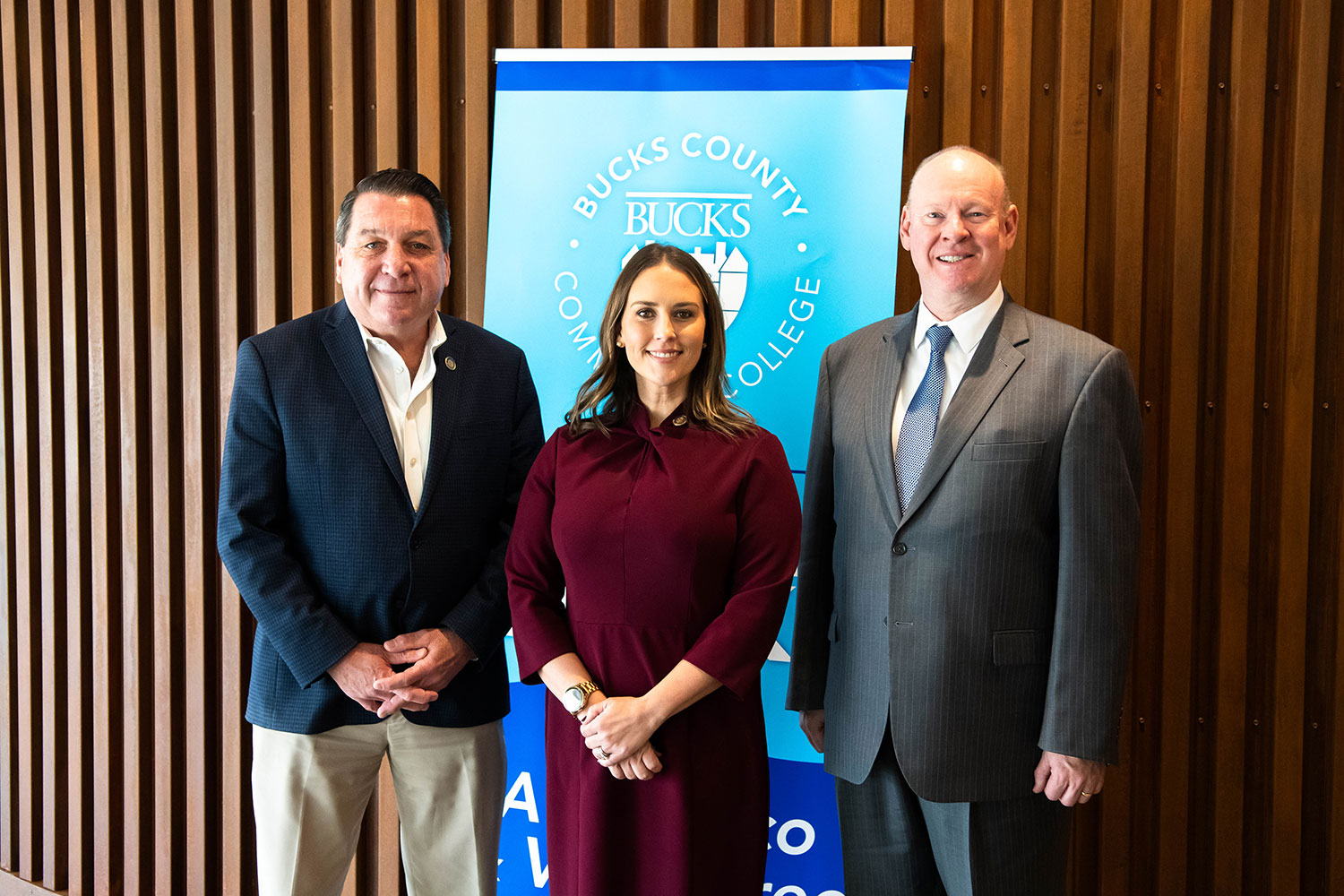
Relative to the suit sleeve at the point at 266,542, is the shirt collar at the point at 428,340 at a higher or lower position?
higher

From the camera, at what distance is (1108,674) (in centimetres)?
173

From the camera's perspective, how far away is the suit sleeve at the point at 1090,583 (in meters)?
1.73

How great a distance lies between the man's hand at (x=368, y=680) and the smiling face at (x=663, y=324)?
0.87m

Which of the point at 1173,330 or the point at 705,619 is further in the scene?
the point at 1173,330

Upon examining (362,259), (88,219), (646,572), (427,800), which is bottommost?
(427,800)

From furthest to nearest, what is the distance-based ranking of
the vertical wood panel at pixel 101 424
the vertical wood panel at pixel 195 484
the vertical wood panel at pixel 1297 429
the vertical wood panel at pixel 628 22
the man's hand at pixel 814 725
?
the vertical wood panel at pixel 101 424, the vertical wood panel at pixel 195 484, the vertical wood panel at pixel 628 22, the vertical wood panel at pixel 1297 429, the man's hand at pixel 814 725

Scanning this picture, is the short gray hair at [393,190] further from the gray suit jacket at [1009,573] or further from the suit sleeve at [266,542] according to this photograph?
the gray suit jacket at [1009,573]

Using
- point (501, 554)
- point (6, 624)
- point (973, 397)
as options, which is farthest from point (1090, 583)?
point (6, 624)

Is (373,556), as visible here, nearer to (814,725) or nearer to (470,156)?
(814,725)

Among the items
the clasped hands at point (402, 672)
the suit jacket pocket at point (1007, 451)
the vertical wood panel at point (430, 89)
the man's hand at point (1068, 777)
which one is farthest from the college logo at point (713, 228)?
the man's hand at point (1068, 777)

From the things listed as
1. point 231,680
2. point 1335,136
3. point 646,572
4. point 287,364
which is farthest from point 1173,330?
point 231,680

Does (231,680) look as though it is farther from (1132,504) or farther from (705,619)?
(1132,504)

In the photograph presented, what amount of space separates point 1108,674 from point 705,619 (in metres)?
0.78

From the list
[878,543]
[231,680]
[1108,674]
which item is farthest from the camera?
[231,680]
